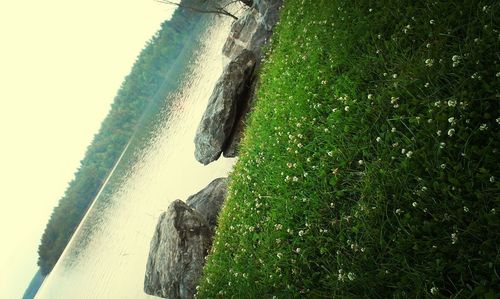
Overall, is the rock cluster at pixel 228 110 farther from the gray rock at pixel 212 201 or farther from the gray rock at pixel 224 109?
the gray rock at pixel 212 201

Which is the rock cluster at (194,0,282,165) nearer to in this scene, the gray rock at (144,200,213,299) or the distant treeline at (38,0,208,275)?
the gray rock at (144,200,213,299)

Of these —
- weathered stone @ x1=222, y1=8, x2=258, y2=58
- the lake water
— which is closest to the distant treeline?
the lake water

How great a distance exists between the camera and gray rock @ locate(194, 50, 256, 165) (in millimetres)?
13070

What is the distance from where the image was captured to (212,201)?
13.0 m

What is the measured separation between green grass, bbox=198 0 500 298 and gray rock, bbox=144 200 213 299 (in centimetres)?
144

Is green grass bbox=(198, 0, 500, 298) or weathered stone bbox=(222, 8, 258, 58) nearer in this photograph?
green grass bbox=(198, 0, 500, 298)

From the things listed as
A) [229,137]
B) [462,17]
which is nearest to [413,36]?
[462,17]

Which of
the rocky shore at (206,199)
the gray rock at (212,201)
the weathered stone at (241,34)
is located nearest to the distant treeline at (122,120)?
the weathered stone at (241,34)

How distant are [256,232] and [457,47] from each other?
5158 millimetres

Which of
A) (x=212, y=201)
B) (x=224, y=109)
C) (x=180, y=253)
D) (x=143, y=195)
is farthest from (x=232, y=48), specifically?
(x=143, y=195)

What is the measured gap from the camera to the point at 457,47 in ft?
17.3

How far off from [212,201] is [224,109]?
3396 mm

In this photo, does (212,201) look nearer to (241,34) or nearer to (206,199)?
(206,199)

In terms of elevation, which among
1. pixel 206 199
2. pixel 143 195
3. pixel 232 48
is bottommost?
pixel 143 195
